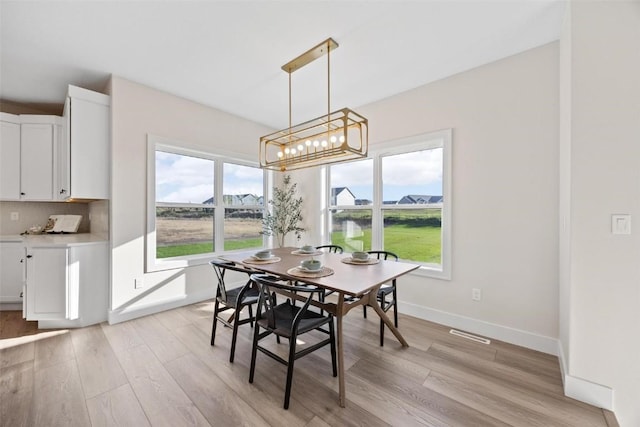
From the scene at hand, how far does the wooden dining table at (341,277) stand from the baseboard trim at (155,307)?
130 centimetres

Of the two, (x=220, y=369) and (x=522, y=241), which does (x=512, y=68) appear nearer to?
(x=522, y=241)

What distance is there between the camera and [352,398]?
1766 millimetres

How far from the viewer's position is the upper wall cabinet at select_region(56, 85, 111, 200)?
2812 millimetres

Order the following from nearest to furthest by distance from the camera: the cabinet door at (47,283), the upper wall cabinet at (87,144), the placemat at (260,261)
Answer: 1. the placemat at (260,261)
2. the cabinet door at (47,283)
3. the upper wall cabinet at (87,144)

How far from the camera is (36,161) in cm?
337

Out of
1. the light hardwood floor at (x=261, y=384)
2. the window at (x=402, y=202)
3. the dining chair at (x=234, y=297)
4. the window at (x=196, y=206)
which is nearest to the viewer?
the light hardwood floor at (x=261, y=384)

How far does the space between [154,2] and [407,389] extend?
3.40 metres

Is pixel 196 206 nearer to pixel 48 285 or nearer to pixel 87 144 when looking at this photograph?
pixel 87 144

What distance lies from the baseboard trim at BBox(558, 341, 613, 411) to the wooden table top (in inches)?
48.4

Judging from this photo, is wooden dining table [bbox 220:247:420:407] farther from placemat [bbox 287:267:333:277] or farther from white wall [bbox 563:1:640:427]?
white wall [bbox 563:1:640:427]

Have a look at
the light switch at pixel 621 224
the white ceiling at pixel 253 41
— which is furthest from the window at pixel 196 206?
the light switch at pixel 621 224

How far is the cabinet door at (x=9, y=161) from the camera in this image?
3215 mm

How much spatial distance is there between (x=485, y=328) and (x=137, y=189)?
4.18m

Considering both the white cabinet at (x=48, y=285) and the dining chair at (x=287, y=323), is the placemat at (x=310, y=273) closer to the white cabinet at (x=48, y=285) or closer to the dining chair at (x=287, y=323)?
the dining chair at (x=287, y=323)
